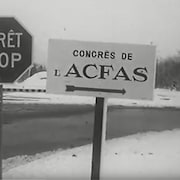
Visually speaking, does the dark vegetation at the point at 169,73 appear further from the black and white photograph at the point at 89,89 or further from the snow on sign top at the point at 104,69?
the snow on sign top at the point at 104,69

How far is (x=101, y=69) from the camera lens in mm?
1582

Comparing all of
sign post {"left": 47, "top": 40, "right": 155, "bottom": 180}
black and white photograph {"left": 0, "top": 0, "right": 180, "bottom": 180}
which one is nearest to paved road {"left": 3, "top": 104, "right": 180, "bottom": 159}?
black and white photograph {"left": 0, "top": 0, "right": 180, "bottom": 180}

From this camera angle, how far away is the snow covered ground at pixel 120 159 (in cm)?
183

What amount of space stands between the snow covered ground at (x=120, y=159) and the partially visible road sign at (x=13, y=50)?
0.69ft

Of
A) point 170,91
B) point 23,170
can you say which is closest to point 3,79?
point 23,170

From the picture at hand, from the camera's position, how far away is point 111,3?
1.74 meters

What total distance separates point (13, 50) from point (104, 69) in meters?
0.47

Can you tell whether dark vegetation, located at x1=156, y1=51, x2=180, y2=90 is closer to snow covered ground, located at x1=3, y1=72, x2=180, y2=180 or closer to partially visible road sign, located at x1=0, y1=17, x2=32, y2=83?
snow covered ground, located at x1=3, y1=72, x2=180, y2=180

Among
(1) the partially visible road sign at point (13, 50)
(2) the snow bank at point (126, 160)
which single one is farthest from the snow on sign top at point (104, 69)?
(2) the snow bank at point (126, 160)

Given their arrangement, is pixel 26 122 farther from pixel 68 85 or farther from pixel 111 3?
pixel 111 3

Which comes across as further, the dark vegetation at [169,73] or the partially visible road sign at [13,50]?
the dark vegetation at [169,73]

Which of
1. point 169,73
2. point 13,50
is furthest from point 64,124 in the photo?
point 169,73

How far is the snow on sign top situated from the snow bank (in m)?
0.39

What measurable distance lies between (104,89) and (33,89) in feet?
1.47
